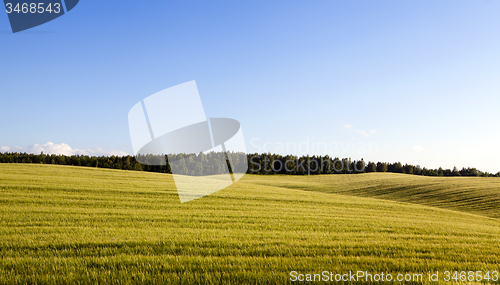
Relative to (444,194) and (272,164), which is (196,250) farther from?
(272,164)

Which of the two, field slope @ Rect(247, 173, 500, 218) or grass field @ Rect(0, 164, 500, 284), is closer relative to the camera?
grass field @ Rect(0, 164, 500, 284)

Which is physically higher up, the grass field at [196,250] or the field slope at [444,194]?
the grass field at [196,250]

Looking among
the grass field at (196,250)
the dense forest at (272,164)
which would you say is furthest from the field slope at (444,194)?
the dense forest at (272,164)

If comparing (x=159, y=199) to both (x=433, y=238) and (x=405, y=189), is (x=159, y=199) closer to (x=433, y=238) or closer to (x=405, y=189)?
(x=433, y=238)

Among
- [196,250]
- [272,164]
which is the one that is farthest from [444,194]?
[272,164]

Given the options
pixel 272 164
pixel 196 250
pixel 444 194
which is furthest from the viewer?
pixel 272 164

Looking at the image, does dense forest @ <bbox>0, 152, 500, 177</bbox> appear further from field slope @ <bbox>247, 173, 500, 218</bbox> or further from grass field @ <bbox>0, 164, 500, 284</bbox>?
grass field @ <bbox>0, 164, 500, 284</bbox>

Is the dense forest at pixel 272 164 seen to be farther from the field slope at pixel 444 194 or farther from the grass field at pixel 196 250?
the grass field at pixel 196 250

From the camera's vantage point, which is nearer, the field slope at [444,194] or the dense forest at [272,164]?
the field slope at [444,194]

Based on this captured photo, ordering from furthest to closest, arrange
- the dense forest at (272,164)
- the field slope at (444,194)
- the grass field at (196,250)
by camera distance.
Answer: the dense forest at (272,164)
the field slope at (444,194)
the grass field at (196,250)

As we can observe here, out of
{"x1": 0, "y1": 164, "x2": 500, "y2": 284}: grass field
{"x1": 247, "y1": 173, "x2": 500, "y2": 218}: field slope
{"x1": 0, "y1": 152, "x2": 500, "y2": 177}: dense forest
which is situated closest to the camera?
{"x1": 0, "y1": 164, "x2": 500, "y2": 284}: grass field

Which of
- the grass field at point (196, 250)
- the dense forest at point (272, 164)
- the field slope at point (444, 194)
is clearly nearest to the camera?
the grass field at point (196, 250)

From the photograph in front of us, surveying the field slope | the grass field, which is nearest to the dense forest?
the field slope

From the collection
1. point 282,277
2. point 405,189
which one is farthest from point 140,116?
point 405,189
